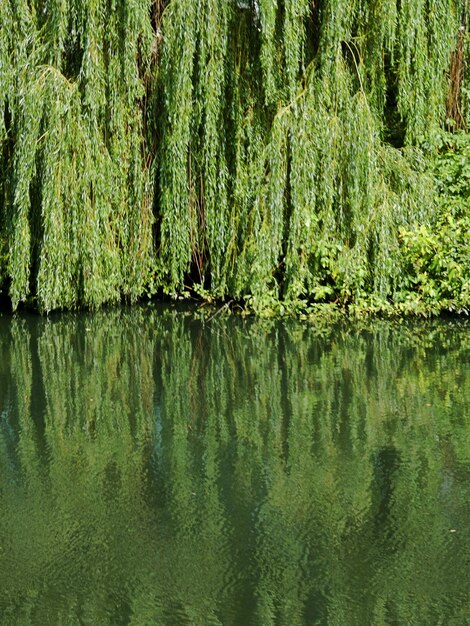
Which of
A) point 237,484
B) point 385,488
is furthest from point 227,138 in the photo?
point 385,488

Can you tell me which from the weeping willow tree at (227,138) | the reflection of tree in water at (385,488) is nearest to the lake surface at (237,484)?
the reflection of tree in water at (385,488)

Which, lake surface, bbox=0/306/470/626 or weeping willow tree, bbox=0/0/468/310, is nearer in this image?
lake surface, bbox=0/306/470/626

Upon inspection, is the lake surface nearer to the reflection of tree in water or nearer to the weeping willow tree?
the reflection of tree in water

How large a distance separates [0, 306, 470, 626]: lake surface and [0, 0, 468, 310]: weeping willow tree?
5.71 feet

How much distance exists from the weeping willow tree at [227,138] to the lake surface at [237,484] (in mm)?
1742

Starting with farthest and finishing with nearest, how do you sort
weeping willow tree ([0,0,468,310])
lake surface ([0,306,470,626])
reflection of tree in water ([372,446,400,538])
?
weeping willow tree ([0,0,468,310]) < reflection of tree in water ([372,446,400,538]) < lake surface ([0,306,470,626])

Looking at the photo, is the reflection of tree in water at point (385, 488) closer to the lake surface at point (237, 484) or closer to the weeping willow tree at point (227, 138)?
the lake surface at point (237, 484)

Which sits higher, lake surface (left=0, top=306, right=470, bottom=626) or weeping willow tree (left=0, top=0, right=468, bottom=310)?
weeping willow tree (left=0, top=0, right=468, bottom=310)

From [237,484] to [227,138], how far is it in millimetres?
7069

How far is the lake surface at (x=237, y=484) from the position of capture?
188 inches

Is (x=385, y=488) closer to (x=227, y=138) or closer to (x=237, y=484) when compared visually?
(x=237, y=484)

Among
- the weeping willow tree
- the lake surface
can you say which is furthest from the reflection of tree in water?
the weeping willow tree

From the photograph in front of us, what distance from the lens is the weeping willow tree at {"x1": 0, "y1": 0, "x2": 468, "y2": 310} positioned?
39.0ft

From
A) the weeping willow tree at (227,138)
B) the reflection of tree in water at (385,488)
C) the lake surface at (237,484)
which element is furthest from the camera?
the weeping willow tree at (227,138)
